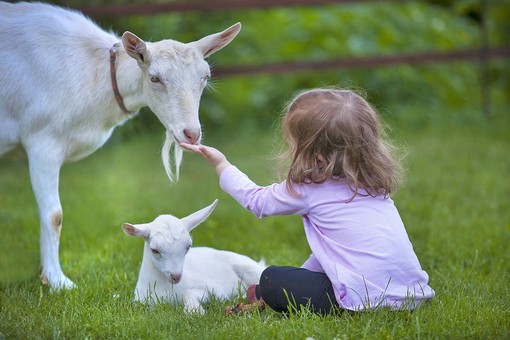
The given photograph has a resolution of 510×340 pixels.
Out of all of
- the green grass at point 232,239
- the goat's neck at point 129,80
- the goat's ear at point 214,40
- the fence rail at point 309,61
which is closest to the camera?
the green grass at point 232,239

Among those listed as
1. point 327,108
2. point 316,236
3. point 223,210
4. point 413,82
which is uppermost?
point 327,108

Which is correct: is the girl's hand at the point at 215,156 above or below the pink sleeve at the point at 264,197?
above

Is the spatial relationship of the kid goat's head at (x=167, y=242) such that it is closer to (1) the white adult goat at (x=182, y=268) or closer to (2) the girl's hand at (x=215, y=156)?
(1) the white adult goat at (x=182, y=268)

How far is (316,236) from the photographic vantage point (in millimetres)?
3143

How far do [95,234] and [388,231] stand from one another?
235 cm

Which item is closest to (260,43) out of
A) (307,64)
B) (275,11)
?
(275,11)

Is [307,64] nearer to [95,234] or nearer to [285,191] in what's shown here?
[95,234]

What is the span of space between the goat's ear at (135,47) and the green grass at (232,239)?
1046 mm

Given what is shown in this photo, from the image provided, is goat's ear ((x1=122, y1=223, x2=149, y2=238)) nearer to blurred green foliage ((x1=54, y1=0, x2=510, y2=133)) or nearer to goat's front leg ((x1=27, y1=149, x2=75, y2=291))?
goat's front leg ((x1=27, y1=149, x2=75, y2=291))

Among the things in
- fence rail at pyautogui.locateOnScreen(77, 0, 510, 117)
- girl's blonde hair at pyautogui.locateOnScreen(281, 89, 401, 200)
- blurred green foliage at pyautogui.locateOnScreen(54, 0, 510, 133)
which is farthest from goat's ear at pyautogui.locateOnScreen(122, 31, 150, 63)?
blurred green foliage at pyautogui.locateOnScreen(54, 0, 510, 133)

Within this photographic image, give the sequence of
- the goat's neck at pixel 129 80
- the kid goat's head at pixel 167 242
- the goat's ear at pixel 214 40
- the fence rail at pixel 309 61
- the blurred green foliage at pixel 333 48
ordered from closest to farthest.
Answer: the kid goat's head at pixel 167 242 < the goat's ear at pixel 214 40 < the goat's neck at pixel 129 80 < the fence rail at pixel 309 61 < the blurred green foliage at pixel 333 48

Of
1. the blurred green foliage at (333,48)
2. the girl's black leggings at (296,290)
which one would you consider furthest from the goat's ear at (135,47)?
the blurred green foliage at (333,48)

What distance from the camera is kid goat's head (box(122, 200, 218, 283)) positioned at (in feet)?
10.5

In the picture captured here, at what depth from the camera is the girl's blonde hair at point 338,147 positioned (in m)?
3.11
